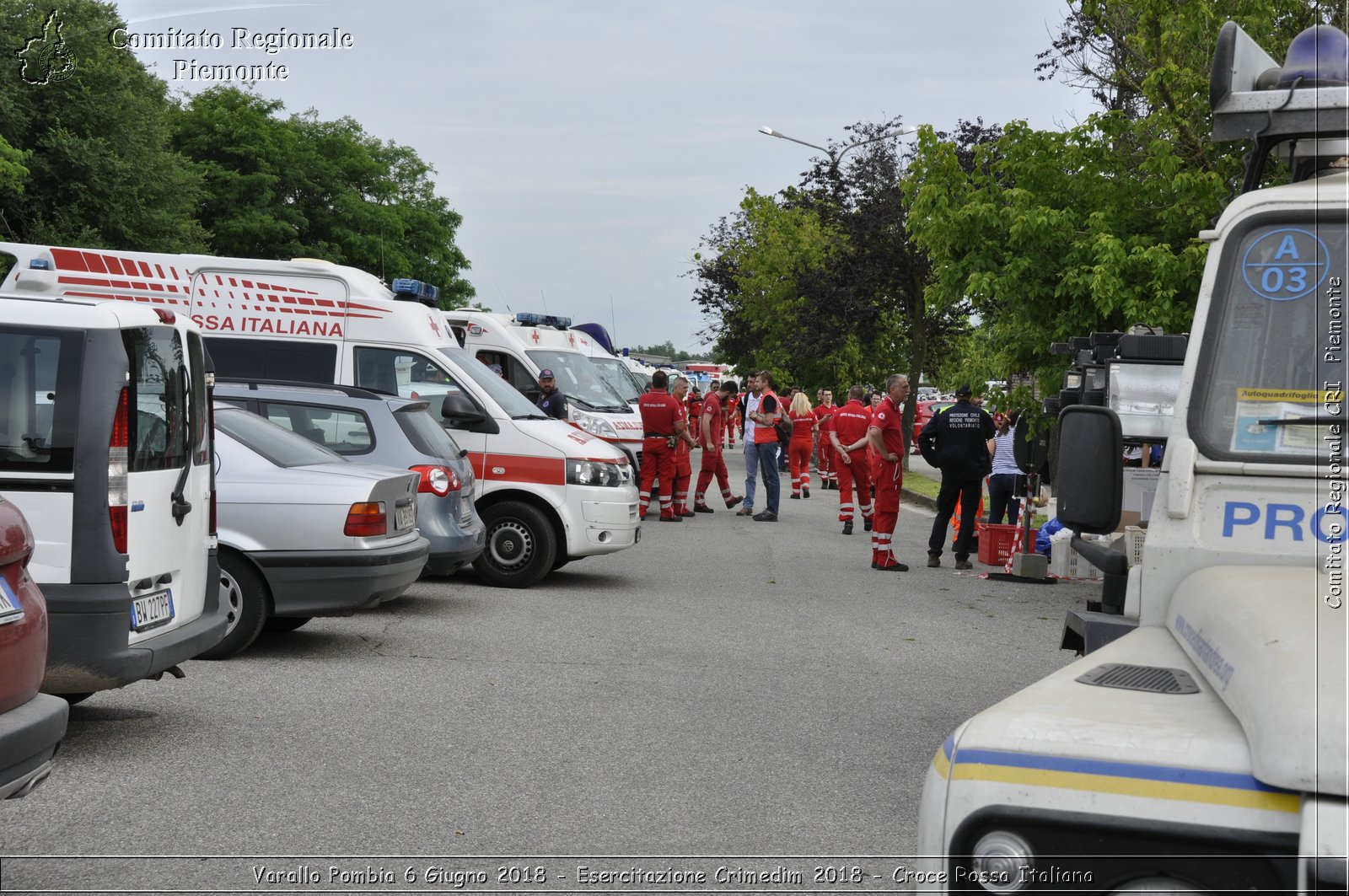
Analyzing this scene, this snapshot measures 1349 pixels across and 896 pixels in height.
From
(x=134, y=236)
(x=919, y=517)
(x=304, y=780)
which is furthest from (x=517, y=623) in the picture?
(x=134, y=236)

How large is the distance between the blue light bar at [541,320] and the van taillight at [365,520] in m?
11.7

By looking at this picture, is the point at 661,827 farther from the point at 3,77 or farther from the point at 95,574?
the point at 3,77

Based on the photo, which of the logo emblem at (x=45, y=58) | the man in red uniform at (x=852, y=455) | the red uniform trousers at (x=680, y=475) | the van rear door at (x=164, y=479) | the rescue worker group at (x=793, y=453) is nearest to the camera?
the van rear door at (x=164, y=479)

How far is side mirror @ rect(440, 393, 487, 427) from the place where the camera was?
12.1 metres

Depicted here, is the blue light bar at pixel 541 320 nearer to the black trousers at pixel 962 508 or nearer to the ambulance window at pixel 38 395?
the black trousers at pixel 962 508

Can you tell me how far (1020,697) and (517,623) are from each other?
738 centimetres

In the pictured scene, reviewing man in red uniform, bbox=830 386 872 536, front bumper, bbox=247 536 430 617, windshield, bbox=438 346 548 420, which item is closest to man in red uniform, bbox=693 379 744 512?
man in red uniform, bbox=830 386 872 536

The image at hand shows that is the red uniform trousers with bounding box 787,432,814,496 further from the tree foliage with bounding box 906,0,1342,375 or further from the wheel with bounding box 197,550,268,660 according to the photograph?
the wheel with bounding box 197,550,268,660

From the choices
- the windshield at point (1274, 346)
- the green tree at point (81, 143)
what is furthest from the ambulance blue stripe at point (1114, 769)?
the green tree at point (81, 143)

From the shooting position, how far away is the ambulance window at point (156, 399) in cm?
584

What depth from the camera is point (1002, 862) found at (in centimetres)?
260

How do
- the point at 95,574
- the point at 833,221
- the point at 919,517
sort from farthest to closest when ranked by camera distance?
the point at 833,221 < the point at 919,517 < the point at 95,574

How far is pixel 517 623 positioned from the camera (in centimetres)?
1008

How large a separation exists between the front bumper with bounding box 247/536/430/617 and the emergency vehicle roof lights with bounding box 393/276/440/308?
5747 millimetres
